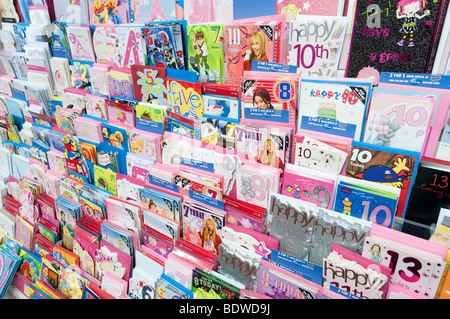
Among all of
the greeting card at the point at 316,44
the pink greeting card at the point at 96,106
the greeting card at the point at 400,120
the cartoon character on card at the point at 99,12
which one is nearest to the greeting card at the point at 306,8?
the greeting card at the point at 316,44

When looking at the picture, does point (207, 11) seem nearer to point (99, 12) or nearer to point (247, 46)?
point (247, 46)

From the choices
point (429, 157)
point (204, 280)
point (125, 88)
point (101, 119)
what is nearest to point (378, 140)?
point (429, 157)

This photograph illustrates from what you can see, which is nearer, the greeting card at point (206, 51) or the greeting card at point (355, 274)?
the greeting card at point (355, 274)

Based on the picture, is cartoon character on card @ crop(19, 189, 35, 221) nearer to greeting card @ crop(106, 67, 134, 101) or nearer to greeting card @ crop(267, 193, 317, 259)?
greeting card @ crop(106, 67, 134, 101)

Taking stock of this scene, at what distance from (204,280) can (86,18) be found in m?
1.60

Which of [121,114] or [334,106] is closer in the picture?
[334,106]

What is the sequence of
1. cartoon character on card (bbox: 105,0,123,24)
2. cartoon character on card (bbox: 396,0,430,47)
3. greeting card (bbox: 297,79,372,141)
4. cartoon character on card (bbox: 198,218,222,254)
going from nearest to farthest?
cartoon character on card (bbox: 396,0,430,47) < greeting card (bbox: 297,79,372,141) < cartoon character on card (bbox: 198,218,222,254) < cartoon character on card (bbox: 105,0,123,24)

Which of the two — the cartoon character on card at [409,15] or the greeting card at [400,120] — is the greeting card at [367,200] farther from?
the cartoon character on card at [409,15]

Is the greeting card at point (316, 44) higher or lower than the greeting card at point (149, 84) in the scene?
higher

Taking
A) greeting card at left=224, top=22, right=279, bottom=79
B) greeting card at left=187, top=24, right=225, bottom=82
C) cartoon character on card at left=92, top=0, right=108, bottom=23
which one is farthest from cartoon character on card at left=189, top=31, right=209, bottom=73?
cartoon character on card at left=92, top=0, right=108, bottom=23

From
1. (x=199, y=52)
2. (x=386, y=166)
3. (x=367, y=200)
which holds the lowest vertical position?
(x=367, y=200)

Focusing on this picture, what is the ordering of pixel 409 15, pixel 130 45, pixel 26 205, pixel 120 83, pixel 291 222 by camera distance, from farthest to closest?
pixel 26 205 < pixel 120 83 < pixel 130 45 < pixel 291 222 < pixel 409 15

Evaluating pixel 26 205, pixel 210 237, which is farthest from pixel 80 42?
pixel 210 237
